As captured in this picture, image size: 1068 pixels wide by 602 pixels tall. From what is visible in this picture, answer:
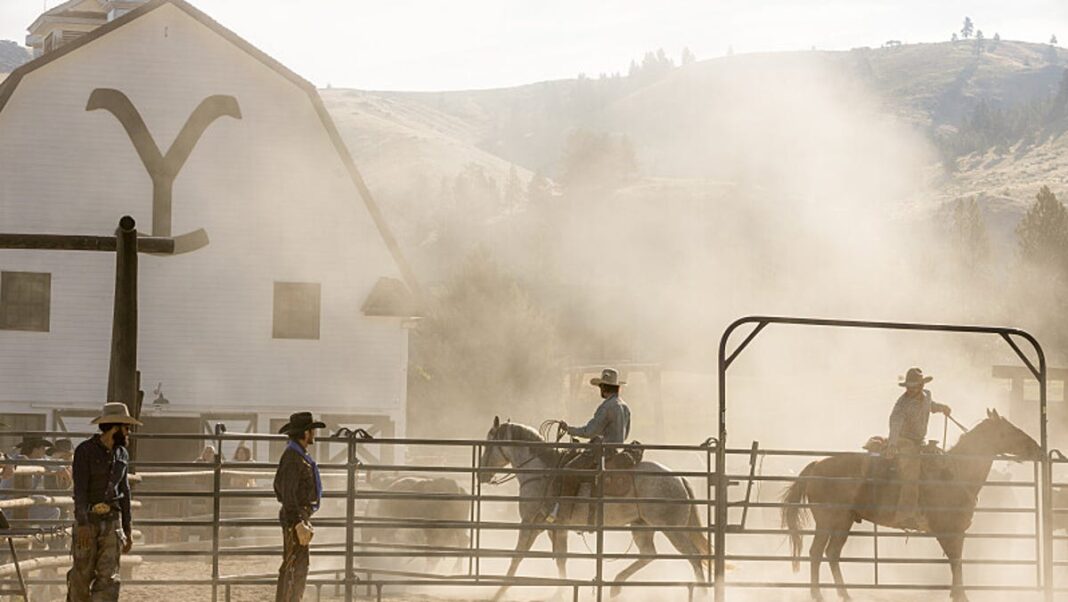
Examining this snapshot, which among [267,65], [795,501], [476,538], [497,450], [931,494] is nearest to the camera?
[476,538]

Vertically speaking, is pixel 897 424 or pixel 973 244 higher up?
pixel 973 244

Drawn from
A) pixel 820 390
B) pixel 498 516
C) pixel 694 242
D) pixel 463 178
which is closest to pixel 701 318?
pixel 820 390

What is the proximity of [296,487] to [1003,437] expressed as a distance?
7499 mm

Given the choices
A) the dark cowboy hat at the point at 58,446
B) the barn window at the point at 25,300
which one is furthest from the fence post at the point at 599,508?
the barn window at the point at 25,300

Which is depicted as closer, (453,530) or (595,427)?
(595,427)

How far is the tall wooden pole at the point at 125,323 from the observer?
14.6 meters

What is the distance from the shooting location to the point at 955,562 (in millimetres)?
15914

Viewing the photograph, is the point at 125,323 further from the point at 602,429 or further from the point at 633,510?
the point at 633,510

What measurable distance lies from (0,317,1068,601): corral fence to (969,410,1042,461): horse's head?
1.49ft

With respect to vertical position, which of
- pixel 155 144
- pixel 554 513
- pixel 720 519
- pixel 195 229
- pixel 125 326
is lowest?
pixel 554 513

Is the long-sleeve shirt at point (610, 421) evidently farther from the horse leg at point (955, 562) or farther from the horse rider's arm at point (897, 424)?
the horse leg at point (955, 562)

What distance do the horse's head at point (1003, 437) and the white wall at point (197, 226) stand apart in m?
18.6

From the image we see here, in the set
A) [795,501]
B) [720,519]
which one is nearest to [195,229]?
[795,501]


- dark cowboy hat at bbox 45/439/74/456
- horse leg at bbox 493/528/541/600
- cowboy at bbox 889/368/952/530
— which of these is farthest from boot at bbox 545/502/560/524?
dark cowboy hat at bbox 45/439/74/456
